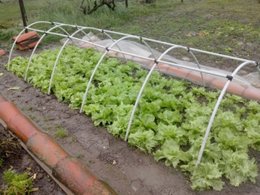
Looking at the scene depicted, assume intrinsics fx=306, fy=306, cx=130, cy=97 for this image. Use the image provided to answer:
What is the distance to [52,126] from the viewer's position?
16.3ft

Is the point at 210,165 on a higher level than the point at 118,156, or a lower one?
higher

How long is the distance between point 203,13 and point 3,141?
28.7 ft

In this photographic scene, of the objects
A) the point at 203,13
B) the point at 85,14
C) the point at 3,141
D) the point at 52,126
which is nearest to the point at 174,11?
the point at 203,13

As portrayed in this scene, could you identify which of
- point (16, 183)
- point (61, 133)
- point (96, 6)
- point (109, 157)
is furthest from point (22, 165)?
point (96, 6)

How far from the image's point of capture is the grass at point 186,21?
812 cm

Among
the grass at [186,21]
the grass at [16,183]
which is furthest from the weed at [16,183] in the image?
the grass at [186,21]

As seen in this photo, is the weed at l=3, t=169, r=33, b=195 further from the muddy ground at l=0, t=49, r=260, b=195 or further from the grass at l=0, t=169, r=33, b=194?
the muddy ground at l=0, t=49, r=260, b=195

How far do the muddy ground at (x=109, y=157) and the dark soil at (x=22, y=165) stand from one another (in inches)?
20.0

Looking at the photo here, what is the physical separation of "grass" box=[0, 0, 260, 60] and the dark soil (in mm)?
5286

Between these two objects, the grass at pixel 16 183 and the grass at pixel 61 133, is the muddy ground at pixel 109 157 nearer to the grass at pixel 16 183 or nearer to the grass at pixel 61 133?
the grass at pixel 61 133

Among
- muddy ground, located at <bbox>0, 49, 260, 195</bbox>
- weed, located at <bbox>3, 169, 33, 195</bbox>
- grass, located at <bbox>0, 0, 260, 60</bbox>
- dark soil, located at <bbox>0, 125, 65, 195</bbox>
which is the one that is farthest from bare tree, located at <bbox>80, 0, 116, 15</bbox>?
weed, located at <bbox>3, 169, 33, 195</bbox>

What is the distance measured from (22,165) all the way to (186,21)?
7.58 meters

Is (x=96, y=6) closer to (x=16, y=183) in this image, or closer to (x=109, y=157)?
(x=109, y=157)

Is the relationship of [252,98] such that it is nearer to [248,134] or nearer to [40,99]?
[248,134]
